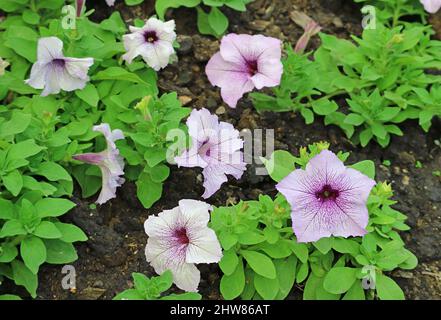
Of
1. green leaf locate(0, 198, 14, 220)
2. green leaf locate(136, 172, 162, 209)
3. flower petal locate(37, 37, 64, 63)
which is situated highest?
flower petal locate(37, 37, 64, 63)

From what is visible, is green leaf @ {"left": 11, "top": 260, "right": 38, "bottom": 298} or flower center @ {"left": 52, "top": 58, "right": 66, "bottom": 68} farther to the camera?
flower center @ {"left": 52, "top": 58, "right": 66, "bottom": 68}

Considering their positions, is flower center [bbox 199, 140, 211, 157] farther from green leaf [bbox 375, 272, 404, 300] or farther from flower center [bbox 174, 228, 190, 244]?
green leaf [bbox 375, 272, 404, 300]

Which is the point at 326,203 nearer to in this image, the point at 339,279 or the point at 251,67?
the point at 339,279

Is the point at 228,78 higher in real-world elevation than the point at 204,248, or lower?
higher

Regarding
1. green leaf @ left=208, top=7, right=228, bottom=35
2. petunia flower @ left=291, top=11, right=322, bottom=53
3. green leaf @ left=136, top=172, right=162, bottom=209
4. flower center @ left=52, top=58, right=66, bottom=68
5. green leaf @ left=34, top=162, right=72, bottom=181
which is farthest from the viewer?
green leaf @ left=208, top=7, right=228, bottom=35

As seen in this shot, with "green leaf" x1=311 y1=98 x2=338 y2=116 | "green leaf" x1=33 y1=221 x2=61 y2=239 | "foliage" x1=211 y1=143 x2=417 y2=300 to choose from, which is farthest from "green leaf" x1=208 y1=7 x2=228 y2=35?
"green leaf" x1=33 y1=221 x2=61 y2=239

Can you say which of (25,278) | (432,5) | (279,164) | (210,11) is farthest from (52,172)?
(432,5)

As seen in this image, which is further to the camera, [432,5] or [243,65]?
[432,5]
